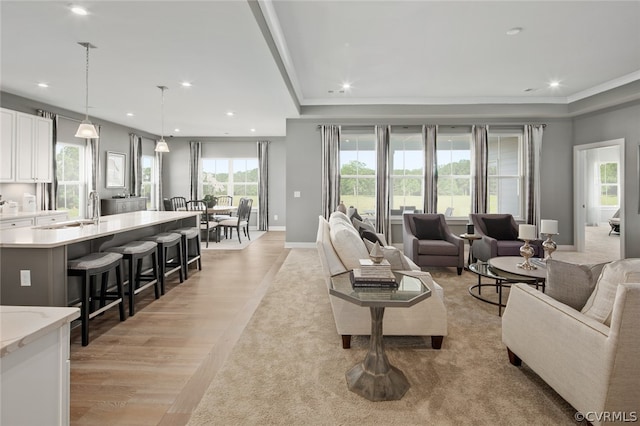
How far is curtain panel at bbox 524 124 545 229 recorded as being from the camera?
Result: 6.57 metres

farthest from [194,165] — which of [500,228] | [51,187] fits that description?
[500,228]

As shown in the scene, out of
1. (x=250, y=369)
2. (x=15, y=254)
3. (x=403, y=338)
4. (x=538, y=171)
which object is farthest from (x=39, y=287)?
(x=538, y=171)

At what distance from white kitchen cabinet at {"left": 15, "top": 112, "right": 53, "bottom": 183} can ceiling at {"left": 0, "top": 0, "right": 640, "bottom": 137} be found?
1.44ft

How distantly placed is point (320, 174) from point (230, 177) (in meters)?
4.01

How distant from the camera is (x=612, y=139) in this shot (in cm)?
580

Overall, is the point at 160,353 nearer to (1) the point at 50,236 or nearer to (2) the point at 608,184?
(1) the point at 50,236

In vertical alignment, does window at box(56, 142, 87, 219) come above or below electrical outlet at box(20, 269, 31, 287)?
above

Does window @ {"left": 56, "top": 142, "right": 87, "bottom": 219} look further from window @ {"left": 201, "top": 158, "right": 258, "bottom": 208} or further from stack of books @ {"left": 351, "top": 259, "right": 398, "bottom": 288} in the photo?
stack of books @ {"left": 351, "top": 259, "right": 398, "bottom": 288}

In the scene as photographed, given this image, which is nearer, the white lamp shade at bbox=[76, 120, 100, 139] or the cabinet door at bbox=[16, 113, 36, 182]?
the white lamp shade at bbox=[76, 120, 100, 139]

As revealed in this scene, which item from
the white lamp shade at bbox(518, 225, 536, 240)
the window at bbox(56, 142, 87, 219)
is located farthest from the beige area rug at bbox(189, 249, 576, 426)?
the window at bbox(56, 142, 87, 219)

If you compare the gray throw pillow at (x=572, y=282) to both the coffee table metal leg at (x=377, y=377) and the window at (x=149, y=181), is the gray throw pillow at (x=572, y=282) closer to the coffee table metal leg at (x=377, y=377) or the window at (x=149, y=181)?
the coffee table metal leg at (x=377, y=377)

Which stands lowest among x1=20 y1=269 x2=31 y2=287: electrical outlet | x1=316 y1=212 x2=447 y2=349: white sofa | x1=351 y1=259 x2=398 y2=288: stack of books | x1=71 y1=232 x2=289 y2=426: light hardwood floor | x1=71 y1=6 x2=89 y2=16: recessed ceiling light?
x1=71 y1=232 x2=289 y2=426: light hardwood floor

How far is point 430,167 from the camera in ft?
22.1

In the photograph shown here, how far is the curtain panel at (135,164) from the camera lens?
8117 millimetres
